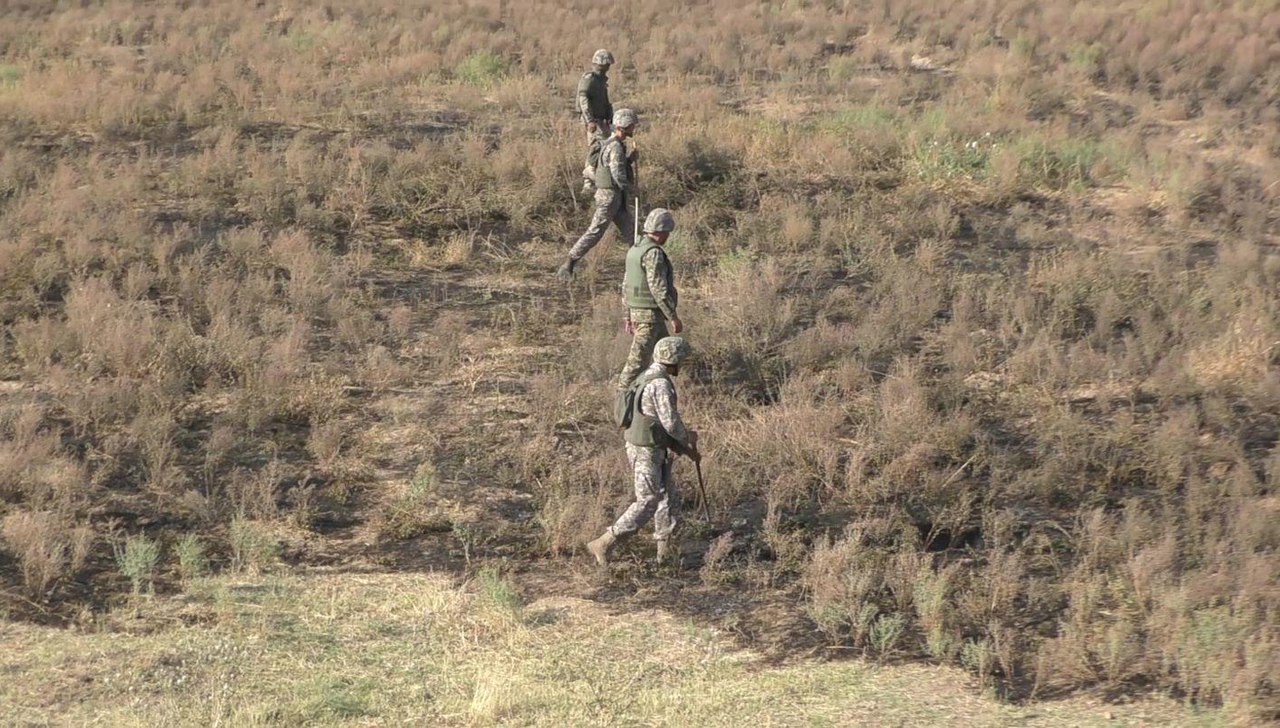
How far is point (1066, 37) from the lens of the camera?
23344 millimetres

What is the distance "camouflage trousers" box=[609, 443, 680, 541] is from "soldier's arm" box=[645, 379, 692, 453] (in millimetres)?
212

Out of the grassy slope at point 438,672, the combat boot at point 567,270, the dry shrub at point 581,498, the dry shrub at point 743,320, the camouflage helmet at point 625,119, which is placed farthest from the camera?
the combat boot at point 567,270

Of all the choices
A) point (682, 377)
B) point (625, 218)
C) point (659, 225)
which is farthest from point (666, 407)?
point (625, 218)

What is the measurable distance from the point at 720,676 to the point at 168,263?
7.94 m

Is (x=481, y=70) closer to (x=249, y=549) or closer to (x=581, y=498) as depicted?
(x=581, y=498)

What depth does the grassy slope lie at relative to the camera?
6707 mm

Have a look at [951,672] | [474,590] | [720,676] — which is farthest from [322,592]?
[951,672]

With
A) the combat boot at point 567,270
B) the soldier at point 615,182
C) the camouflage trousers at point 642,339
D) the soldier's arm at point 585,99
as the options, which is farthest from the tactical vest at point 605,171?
the camouflage trousers at point 642,339

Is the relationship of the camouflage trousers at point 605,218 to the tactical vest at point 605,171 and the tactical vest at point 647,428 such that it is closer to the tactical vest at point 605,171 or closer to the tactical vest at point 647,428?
the tactical vest at point 605,171

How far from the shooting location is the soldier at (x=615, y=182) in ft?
38.4

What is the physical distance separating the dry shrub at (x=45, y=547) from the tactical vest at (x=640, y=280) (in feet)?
12.4

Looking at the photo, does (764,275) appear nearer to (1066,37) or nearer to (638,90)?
(638,90)

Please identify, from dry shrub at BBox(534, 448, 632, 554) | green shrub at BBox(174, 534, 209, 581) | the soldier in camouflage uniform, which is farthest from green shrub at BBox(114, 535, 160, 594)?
the soldier in camouflage uniform

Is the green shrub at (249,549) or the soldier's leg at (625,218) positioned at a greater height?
the soldier's leg at (625,218)
